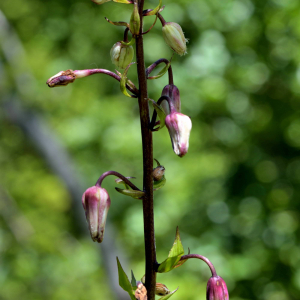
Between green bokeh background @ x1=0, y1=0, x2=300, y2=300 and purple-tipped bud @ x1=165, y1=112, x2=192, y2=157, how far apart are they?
3.34 meters

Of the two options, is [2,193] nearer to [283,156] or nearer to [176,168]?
[176,168]

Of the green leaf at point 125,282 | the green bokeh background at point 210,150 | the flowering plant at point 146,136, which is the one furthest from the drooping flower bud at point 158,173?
the green bokeh background at point 210,150

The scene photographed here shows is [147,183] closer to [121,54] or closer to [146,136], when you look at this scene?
[146,136]

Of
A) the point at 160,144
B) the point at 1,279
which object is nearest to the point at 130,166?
the point at 160,144

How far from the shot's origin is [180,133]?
88cm

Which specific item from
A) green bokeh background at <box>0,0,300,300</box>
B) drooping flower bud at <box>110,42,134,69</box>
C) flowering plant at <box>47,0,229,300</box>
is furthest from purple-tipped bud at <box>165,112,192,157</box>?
green bokeh background at <box>0,0,300,300</box>

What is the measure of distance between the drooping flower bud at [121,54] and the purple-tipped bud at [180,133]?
0.24m

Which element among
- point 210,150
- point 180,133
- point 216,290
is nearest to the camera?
point 180,133

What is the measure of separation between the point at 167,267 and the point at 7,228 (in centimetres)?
809

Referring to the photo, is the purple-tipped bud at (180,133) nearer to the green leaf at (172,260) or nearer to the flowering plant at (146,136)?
the flowering plant at (146,136)

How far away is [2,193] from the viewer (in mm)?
8188

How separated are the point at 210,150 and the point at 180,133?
429 cm

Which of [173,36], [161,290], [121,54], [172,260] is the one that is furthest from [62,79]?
[161,290]

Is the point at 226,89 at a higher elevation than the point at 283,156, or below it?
higher
